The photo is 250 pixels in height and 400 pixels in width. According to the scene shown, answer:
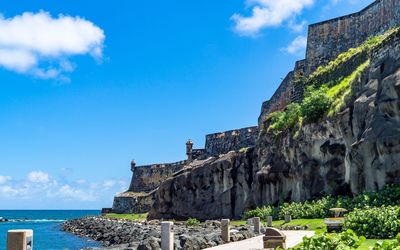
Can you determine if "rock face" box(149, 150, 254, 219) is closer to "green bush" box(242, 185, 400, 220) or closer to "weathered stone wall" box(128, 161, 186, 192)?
"green bush" box(242, 185, 400, 220)

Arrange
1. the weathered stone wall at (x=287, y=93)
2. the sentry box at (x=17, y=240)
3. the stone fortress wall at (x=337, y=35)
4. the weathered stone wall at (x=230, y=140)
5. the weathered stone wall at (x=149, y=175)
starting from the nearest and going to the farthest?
the sentry box at (x=17, y=240) → the stone fortress wall at (x=337, y=35) → the weathered stone wall at (x=287, y=93) → the weathered stone wall at (x=230, y=140) → the weathered stone wall at (x=149, y=175)

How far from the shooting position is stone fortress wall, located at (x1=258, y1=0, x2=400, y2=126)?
50406 mm

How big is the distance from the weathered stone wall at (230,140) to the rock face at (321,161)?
386 inches

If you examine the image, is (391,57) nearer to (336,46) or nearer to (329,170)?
(329,170)

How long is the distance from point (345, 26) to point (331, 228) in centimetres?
3681

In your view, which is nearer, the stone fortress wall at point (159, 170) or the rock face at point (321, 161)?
the rock face at point (321, 161)

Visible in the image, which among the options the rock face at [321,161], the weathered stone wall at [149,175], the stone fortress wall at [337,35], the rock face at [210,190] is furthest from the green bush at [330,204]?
the weathered stone wall at [149,175]

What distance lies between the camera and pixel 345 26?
185 ft

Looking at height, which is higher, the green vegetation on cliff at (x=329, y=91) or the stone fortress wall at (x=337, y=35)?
the stone fortress wall at (x=337, y=35)

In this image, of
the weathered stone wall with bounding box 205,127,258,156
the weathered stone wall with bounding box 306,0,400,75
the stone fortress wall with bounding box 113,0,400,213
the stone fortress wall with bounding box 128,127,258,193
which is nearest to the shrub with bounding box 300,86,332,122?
the stone fortress wall with bounding box 113,0,400,213

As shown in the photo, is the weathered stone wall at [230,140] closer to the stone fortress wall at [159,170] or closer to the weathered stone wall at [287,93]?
the stone fortress wall at [159,170]

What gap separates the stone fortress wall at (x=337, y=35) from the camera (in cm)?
5041

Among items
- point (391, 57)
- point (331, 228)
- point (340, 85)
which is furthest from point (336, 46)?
point (331, 228)

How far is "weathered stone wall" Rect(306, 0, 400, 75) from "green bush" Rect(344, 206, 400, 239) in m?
28.5
